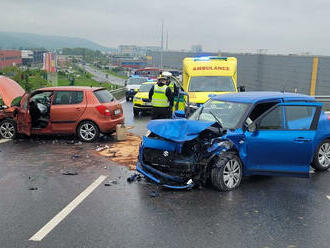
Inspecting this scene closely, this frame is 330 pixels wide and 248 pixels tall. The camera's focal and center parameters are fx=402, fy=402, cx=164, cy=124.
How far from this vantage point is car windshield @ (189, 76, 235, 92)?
14609 millimetres

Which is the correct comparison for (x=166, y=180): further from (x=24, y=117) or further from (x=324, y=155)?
(x=24, y=117)

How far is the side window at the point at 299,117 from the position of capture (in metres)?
7.53

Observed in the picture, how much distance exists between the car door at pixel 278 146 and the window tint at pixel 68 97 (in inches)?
235

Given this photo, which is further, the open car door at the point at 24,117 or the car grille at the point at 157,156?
the open car door at the point at 24,117

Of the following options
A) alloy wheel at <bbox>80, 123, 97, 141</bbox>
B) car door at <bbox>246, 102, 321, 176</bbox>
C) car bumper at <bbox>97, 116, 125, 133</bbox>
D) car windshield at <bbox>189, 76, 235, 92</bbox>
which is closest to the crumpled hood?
car door at <bbox>246, 102, 321, 176</bbox>

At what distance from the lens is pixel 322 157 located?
28.8ft

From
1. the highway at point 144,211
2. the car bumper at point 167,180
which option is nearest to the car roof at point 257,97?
the highway at point 144,211

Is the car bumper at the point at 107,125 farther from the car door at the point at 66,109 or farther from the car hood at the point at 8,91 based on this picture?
the car hood at the point at 8,91

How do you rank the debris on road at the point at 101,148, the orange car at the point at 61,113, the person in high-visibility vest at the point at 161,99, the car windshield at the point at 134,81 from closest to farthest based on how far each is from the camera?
the debris on road at the point at 101,148 < the orange car at the point at 61,113 < the person in high-visibility vest at the point at 161,99 < the car windshield at the point at 134,81

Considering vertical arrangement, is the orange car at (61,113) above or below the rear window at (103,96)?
below

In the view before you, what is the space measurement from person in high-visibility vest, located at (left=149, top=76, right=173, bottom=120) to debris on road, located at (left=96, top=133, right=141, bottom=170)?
1.09 meters

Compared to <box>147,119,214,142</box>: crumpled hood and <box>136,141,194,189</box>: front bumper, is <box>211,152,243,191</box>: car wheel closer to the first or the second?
<box>136,141,194,189</box>: front bumper

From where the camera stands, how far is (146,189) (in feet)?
23.4

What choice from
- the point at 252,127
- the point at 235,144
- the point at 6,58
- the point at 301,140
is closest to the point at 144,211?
the point at 235,144
